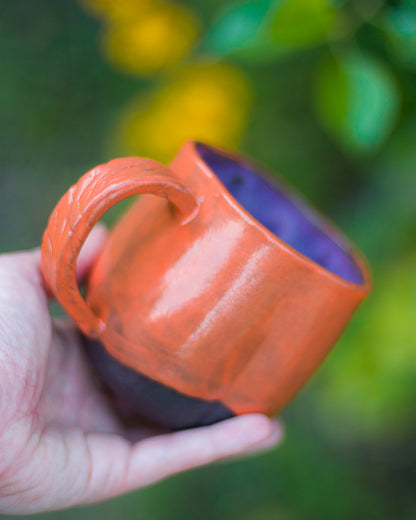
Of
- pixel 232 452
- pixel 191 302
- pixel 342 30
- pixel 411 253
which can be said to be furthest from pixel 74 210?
pixel 411 253

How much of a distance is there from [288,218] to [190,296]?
331 mm

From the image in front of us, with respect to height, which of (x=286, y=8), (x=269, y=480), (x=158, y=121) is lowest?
(x=269, y=480)

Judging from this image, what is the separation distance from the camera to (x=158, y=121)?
1206mm

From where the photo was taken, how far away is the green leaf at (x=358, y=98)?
2.50 feet

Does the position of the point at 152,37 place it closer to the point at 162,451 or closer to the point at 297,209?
the point at 297,209

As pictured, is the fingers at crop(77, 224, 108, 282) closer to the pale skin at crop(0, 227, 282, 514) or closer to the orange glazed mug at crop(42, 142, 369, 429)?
the pale skin at crop(0, 227, 282, 514)

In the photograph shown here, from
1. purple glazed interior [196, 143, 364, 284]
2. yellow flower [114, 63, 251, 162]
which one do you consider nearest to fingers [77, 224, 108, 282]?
purple glazed interior [196, 143, 364, 284]

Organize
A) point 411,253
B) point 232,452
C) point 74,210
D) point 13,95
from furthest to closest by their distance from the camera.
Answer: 1. point 13,95
2. point 411,253
3. point 232,452
4. point 74,210

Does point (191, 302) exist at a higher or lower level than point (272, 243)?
lower

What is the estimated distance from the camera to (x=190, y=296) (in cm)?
60

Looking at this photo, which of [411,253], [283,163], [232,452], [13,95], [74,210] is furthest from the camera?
[13,95]

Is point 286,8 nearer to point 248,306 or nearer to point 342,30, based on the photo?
point 342,30

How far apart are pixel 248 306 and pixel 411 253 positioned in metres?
0.69

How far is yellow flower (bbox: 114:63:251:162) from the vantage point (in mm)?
1167
